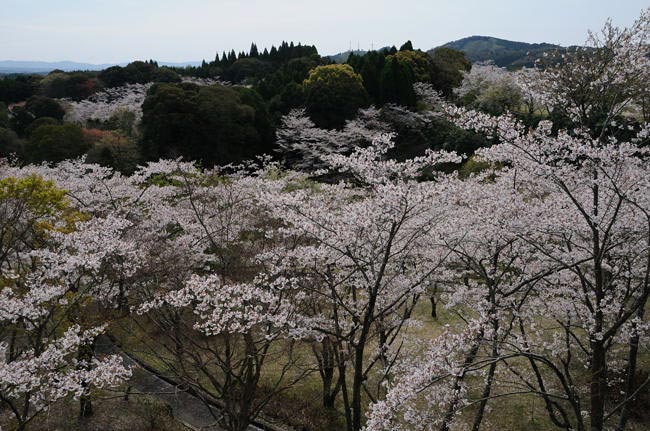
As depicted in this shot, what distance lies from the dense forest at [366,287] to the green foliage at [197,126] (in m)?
8.38

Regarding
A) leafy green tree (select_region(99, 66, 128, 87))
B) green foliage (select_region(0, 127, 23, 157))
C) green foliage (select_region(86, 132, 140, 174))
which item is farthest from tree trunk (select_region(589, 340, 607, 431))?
leafy green tree (select_region(99, 66, 128, 87))

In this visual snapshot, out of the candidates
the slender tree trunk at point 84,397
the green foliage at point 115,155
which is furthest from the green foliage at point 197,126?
the slender tree trunk at point 84,397

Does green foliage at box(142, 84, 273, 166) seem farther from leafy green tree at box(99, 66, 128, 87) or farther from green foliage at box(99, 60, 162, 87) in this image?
leafy green tree at box(99, 66, 128, 87)

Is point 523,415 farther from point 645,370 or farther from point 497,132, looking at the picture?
point 497,132

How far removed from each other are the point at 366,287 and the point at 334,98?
23.3 metres

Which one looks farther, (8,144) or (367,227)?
(8,144)

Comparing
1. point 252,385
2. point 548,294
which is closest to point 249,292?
point 252,385

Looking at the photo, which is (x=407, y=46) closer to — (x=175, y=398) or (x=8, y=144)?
(x=8, y=144)

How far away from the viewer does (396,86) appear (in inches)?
1291

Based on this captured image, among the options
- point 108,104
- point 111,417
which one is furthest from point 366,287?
point 108,104

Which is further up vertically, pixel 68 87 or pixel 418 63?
pixel 418 63

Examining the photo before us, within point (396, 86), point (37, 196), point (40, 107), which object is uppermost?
point (396, 86)

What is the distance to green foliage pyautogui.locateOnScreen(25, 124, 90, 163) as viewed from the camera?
93.5 ft

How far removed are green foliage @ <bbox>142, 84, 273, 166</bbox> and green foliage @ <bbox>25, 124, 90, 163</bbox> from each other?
4.05 meters
